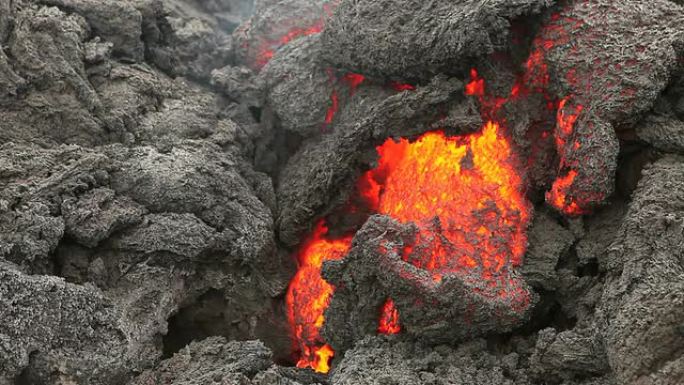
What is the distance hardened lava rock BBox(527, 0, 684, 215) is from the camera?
4461 mm

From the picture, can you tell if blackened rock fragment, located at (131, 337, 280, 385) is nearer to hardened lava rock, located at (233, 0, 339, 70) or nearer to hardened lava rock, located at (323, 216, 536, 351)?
hardened lava rock, located at (323, 216, 536, 351)

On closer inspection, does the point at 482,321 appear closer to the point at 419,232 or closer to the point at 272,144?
the point at 419,232

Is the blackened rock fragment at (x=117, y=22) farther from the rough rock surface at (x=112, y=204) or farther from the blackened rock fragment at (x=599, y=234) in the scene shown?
the blackened rock fragment at (x=599, y=234)

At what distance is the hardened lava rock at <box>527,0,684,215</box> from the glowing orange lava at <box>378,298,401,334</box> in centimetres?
137

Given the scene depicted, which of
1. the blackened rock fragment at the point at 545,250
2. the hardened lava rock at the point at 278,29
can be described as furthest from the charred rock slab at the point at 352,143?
the hardened lava rock at the point at 278,29

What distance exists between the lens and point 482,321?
4.50 meters

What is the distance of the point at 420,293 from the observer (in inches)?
175

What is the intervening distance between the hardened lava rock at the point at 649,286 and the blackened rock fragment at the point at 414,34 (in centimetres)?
144

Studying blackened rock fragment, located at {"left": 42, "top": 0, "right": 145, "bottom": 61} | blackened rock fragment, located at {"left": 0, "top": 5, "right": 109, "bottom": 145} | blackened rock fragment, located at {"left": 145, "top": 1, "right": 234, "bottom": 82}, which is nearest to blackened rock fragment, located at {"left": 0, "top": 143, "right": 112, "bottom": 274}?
blackened rock fragment, located at {"left": 0, "top": 5, "right": 109, "bottom": 145}

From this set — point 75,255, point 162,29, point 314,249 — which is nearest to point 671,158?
point 314,249

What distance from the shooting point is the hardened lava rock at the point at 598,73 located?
4461 mm

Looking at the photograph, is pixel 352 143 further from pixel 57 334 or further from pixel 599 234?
pixel 57 334

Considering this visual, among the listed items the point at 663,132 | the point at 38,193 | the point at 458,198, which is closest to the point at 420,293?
the point at 458,198

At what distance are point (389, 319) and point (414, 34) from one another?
2146 mm
